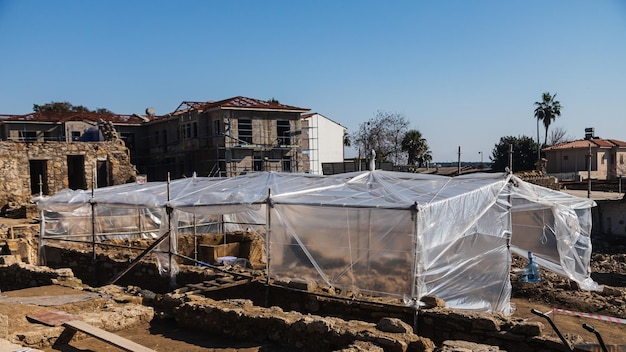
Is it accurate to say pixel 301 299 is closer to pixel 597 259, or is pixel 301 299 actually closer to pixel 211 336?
pixel 211 336

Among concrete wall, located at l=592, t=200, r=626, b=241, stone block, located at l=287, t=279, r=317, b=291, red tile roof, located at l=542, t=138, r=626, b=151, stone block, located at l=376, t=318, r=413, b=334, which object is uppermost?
red tile roof, located at l=542, t=138, r=626, b=151

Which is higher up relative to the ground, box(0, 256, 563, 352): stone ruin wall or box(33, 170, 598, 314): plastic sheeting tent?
box(33, 170, 598, 314): plastic sheeting tent

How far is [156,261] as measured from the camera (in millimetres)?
12555

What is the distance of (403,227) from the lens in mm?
8961

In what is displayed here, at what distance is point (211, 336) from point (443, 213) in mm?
4578

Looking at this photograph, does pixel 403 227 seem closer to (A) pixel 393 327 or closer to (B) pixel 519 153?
(A) pixel 393 327

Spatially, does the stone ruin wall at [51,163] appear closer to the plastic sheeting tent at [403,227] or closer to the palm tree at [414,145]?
the plastic sheeting tent at [403,227]

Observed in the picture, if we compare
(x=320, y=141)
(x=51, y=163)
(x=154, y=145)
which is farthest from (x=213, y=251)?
(x=320, y=141)

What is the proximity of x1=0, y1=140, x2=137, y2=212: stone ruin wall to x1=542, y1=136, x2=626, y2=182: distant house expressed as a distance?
31.4 metres

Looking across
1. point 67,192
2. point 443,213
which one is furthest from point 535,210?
point 67,192

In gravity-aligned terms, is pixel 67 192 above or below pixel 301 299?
above

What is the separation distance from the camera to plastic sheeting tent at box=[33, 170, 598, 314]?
9.02m

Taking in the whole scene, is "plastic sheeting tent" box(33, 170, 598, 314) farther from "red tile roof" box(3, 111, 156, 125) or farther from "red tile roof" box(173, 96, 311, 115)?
"red tile roof" box(3, 111, 156, 125)

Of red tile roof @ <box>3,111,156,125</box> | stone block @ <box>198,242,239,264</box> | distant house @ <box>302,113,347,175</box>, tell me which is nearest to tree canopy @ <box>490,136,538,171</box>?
distant house @ <box>302,113,347,175</box>
